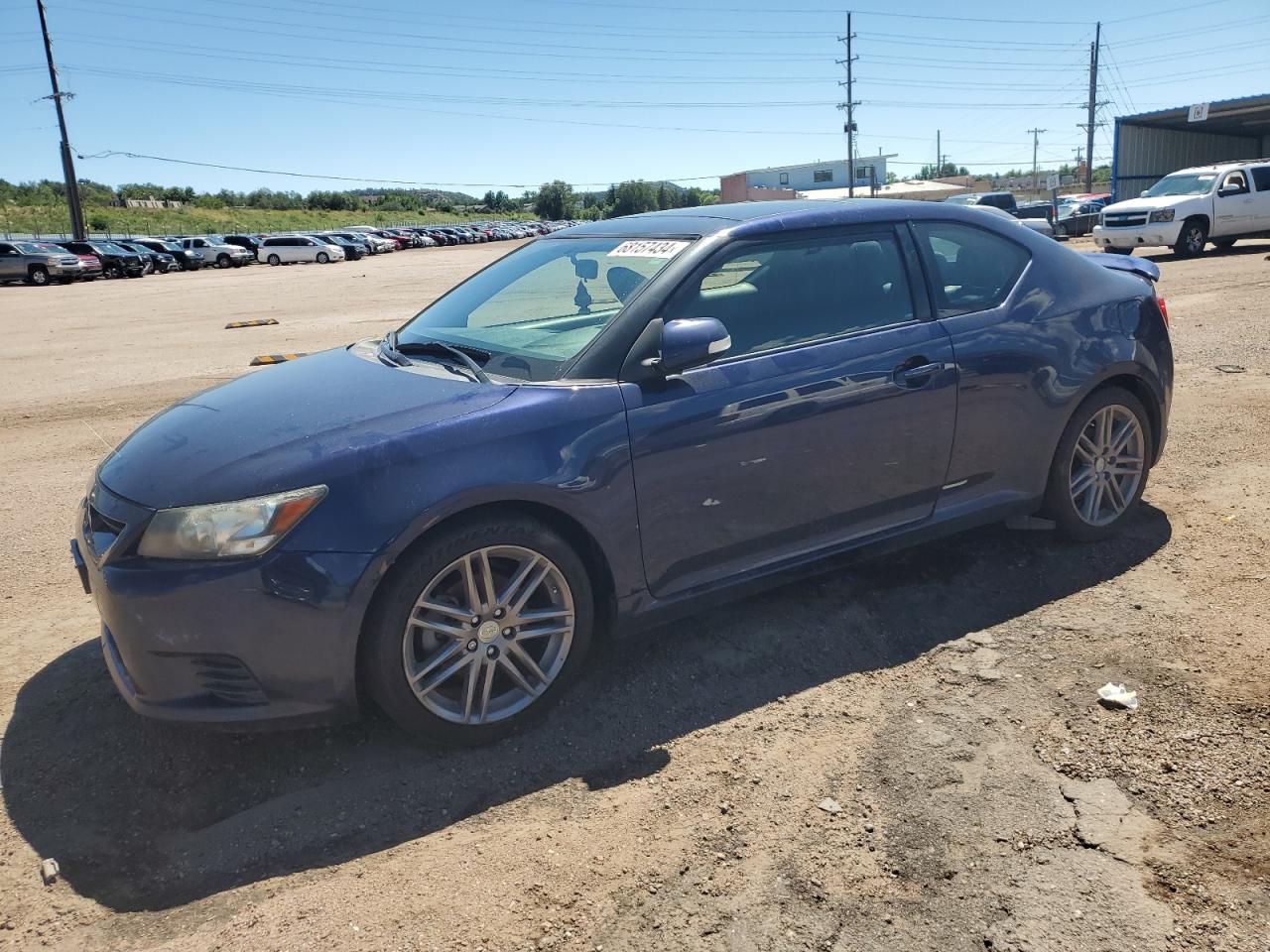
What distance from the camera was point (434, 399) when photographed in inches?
126

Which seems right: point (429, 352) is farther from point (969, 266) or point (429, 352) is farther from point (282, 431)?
point (969, 266)

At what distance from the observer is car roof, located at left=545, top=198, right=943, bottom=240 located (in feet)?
12.5

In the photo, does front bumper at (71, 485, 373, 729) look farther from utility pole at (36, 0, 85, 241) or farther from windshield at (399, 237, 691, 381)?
utility pole at (36, 0, 85, 241)

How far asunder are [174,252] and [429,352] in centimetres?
4904

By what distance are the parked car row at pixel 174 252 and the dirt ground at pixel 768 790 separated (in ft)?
95.3

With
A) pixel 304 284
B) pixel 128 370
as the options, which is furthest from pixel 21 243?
pixel 128 370

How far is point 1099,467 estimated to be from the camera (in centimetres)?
455

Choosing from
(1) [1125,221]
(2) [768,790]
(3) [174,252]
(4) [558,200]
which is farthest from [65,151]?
(4) [558,200]

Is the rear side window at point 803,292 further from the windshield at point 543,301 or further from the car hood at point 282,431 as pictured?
the car hood at point 282,431

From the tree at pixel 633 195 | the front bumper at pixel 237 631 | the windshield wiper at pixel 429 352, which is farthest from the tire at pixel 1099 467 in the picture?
the tree at pixel 633 195

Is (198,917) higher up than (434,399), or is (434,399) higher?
(434,399)

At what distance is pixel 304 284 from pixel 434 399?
29.3 m

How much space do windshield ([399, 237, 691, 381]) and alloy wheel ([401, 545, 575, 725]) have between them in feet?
2.31

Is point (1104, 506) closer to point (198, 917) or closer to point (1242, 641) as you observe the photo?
point (1242, 641)
